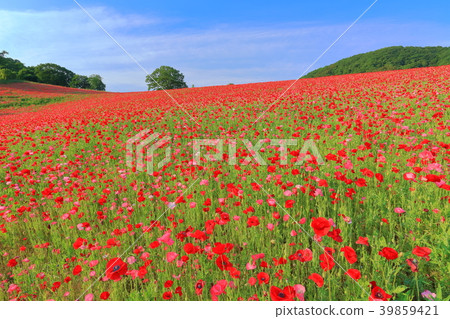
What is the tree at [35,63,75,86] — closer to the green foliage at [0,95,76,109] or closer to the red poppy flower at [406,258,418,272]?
the green foliage at [0,95,76,109]

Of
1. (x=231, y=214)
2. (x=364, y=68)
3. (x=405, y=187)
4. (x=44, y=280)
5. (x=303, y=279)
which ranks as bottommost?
(x=44, y=280)

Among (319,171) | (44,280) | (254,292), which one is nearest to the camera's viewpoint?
(254,292)

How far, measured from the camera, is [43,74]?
56969 millimetres

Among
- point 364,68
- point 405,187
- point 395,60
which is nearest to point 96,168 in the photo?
point 405,187

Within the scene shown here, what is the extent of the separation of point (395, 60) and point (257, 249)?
53392 millimetres

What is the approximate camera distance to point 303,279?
7.28ft

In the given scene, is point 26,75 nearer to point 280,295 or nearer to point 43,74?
point 43,74

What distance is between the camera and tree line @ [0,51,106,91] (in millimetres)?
50438

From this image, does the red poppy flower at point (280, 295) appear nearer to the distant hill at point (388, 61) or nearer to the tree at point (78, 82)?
the distant hill at point (388, 61)

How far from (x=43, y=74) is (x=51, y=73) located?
2456 mm

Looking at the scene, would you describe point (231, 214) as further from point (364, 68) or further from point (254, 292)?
point (364, 68)

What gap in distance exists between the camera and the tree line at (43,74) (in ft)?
165

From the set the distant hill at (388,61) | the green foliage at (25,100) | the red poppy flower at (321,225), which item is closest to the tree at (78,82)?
the green foliage at (25,100)

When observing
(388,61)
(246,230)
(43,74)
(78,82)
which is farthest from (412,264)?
(78,82)
